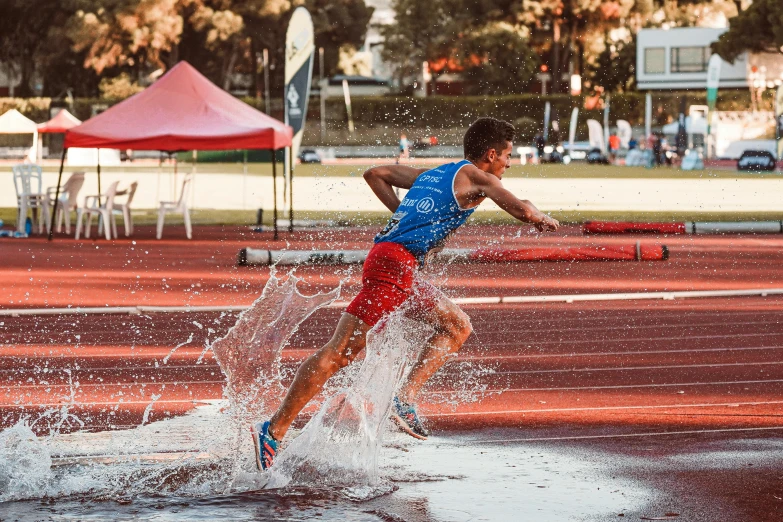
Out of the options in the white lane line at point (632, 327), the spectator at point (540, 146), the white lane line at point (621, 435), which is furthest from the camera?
the spectator at point (540, 146)

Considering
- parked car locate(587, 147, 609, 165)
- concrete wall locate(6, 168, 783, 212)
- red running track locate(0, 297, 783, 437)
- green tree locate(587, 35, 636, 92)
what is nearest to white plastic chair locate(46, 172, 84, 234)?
concrete wall locate(6, 168, 783, 212)

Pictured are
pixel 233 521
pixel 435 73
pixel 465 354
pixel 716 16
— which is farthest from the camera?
pixel 716 16

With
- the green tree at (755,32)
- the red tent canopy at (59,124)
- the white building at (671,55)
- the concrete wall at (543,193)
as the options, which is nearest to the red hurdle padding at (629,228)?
the concrete wall at (543,193)

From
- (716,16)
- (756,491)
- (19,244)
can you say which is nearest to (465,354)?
(756,491)

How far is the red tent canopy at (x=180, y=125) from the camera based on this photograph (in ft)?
66.8

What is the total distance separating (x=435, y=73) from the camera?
83.1 m

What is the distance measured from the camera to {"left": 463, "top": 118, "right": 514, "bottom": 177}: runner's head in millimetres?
6258

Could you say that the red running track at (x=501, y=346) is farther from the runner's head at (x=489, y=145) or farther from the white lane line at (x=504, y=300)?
the runner's head at (x=489, y=145)

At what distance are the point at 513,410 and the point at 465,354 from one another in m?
2.11

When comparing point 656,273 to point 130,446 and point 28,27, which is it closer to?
point 130,446

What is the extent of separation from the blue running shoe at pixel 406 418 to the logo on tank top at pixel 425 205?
1.00m

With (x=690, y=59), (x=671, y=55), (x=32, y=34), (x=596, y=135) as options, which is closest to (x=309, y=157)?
(x=596, y=135)

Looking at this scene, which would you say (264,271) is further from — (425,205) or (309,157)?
(309,157)

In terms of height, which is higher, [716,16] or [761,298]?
[716,16]
